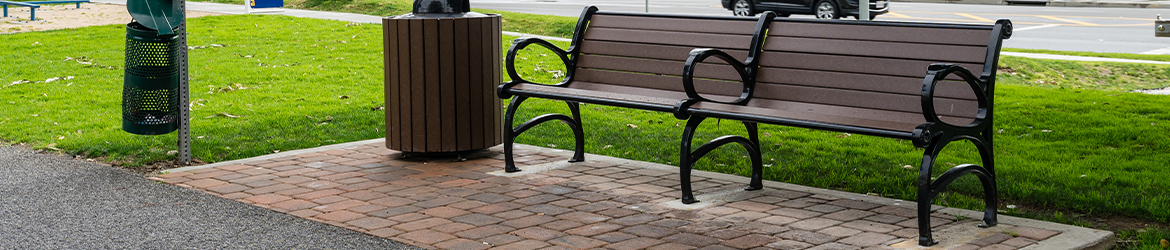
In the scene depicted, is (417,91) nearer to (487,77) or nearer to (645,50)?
(487,77)

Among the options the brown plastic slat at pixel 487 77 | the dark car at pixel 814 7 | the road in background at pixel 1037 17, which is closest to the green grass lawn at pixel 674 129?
the brown plastic slat at pixel 487 77

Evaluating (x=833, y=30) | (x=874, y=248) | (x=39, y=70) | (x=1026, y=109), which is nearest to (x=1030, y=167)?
(x=833, y=30)

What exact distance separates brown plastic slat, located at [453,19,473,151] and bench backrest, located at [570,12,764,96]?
61 centimetres

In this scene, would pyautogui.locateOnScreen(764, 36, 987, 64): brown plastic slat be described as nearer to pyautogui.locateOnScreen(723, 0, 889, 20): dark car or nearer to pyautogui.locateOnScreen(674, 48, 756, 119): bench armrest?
pyautogui.locateOnScreen(674, 48, 756, 119): bench armrest

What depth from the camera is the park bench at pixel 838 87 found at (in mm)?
4328

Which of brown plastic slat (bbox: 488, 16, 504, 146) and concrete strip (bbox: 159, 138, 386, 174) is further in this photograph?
brown plastic slat (bbox: 488, 16, 504, 146)

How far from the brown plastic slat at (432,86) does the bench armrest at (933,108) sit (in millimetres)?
2741

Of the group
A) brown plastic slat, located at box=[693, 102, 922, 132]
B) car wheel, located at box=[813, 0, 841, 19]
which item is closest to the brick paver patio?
brown plastic slat, located at box=[693, 102, 922, 132]

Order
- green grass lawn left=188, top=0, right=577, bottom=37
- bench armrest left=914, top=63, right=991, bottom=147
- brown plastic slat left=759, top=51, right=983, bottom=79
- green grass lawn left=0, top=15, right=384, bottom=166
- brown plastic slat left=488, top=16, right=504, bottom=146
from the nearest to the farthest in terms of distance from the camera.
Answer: bench armrest left=914, top=63, right=991, bottom=147 → brown plastic slat left=759, top=51, right=983, bottom=79 → brown plastic slat left=488, top=16, right=504, bottom=146 → green grass lawn left=0, top=15, right=384, bottom=166 → green grass lawn left=188, top=0, right=577, bottom=37

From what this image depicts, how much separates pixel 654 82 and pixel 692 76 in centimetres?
78

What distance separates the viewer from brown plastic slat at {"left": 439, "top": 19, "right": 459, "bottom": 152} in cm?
600

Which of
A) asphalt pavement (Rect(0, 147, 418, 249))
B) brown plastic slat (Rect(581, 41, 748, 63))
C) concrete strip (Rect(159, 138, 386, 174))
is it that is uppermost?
brown plastic slat (Rect(581, 41, 748, 63))

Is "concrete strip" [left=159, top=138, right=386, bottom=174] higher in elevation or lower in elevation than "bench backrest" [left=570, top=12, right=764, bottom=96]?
lower

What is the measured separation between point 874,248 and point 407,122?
2900 millimetres
